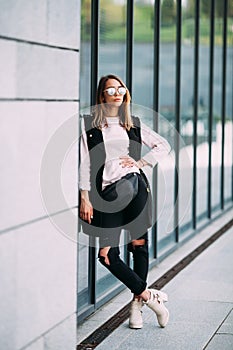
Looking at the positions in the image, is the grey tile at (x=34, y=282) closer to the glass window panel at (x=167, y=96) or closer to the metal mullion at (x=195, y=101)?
the glass window panel at (x=167, y=96)

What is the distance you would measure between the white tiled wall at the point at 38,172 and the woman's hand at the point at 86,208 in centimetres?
61

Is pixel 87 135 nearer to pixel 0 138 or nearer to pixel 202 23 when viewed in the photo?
pixel 0 138

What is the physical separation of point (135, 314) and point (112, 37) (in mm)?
2532

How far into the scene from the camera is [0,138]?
18.3ft

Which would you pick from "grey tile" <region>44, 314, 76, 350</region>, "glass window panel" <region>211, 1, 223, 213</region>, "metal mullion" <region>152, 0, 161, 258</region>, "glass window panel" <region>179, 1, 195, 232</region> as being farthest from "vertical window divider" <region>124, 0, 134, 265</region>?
"glass window panel" <region>211, 1, 223, 213</region>

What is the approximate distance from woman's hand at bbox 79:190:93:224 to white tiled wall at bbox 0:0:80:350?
2.01 ft

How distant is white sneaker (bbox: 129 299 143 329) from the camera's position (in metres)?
7.80

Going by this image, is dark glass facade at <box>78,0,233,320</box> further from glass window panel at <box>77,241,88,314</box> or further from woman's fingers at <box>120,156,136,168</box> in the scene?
woman's fingers at <box>120,156,136,168</box>

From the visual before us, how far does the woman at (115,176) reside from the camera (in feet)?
24.6

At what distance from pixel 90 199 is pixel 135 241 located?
0.49 meters

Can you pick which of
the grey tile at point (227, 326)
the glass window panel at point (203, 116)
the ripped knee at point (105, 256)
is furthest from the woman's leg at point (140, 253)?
the glass window panel at point (203, 116)

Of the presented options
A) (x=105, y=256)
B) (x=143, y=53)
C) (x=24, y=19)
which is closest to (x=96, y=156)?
(x=105, y=256)

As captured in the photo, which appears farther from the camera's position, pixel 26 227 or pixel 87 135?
pixel 87 135

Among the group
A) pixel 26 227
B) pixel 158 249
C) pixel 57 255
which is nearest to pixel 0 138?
pixel 26 227
